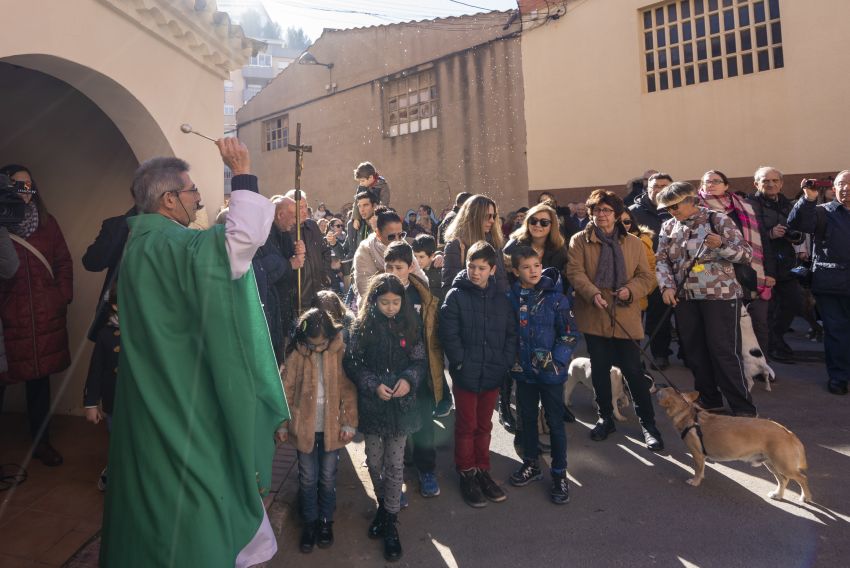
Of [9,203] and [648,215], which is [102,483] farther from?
[648,215]

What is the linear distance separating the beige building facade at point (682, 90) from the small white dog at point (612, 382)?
21.1 feet

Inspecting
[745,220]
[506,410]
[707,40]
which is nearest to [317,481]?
[506,410]

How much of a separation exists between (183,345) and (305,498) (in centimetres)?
147

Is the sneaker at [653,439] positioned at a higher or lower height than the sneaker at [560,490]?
higher

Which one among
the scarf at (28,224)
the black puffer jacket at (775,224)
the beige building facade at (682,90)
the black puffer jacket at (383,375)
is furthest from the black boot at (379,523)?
the beige building facade at (682,90)

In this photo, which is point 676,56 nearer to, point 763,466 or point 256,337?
Answer: point 763,466

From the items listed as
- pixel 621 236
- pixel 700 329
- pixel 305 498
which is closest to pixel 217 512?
pixel 305 498

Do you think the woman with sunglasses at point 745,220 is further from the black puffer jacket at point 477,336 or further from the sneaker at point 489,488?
the sneaker at point 489,488

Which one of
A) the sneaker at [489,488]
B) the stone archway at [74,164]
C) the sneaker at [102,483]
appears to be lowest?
the sneaker at [489,488]

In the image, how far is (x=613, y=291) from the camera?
14.0 ft

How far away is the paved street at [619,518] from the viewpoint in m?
2.97

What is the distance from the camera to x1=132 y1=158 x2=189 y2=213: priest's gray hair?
2371 mm

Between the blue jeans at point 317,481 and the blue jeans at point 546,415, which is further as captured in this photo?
the blue jeans at point 546,415

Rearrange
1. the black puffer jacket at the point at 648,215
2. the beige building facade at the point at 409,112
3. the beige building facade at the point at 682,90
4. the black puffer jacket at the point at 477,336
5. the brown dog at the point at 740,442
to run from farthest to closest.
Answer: the beige building facade at the point at 409,112
the beige building facade at the point at 682,90
the black puffer jacket at the point at 648,215
the black puffer jacket at the point at 477,336
the brown dog at the point at 740,442
